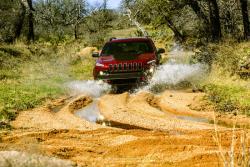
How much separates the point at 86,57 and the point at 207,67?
36.3 ft

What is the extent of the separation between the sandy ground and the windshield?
2797 mm

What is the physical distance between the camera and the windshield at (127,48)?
57.4 feet

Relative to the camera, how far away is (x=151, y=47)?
17656 millimetres

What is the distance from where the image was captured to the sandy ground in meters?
Result: 7.43

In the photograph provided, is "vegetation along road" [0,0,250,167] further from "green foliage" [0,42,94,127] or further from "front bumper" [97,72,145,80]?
"front bumper" [97,72,145,80]

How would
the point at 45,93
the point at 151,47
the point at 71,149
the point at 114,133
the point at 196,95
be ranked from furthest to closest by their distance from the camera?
the point at 151,47 < the point at 45,93 < the point at 196,95 < the point at 114,133 < the point at 71,149

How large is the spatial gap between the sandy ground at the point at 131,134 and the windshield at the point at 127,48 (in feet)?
9.18

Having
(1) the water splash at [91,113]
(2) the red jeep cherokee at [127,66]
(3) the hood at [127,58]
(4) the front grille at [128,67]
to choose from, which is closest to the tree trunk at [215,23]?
(2) the red jeep cherokee at [127,66]

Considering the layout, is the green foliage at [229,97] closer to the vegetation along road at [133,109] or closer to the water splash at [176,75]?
the vegetation along road at [133,109]

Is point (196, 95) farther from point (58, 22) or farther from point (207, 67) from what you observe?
point (58, 22)

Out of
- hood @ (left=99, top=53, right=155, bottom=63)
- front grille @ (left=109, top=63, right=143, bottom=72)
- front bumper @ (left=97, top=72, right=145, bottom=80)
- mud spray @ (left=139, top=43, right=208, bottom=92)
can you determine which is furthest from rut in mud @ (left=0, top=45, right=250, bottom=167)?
hood @ (left=99, top=53, right=155, bottom=63)

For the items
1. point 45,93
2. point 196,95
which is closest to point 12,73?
point 45,93

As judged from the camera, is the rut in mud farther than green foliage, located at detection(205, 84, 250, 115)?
No

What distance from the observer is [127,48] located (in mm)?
17859
